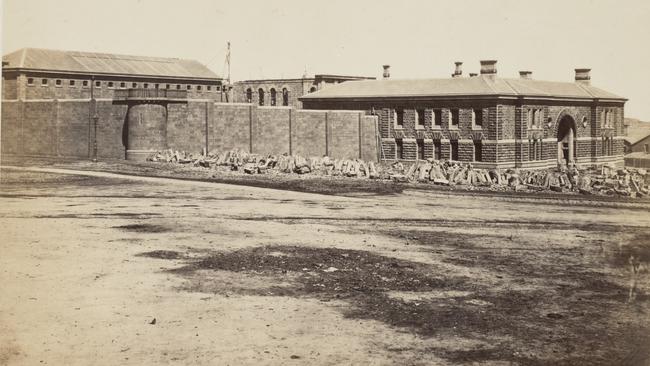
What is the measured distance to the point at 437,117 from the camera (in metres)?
53.4

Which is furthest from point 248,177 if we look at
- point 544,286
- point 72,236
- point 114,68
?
point 114,68

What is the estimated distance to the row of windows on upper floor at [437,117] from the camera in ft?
168

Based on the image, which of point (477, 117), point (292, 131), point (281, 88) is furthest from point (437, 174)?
point (281, 88)

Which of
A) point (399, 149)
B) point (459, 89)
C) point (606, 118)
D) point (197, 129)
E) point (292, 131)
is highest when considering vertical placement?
point (459, 89)

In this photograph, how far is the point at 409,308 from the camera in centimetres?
1217

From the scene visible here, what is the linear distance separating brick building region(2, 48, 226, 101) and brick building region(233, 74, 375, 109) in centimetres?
260

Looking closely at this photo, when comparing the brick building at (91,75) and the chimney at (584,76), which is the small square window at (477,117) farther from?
the brick building at (91,75)

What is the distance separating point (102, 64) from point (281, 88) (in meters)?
17.5

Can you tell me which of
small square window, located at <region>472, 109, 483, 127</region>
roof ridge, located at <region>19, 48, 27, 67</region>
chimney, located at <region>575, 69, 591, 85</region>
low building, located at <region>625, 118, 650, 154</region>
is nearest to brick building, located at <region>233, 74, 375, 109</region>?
small square window, located at <region>472, 109, 483, 127</region>

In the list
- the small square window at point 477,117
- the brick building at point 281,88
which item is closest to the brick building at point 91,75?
the brick building at point 281,88

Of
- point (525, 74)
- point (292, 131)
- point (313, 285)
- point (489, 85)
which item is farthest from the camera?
point (525, 74)

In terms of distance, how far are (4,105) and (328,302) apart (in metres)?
44.3

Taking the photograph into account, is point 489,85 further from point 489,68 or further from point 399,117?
point 399,117

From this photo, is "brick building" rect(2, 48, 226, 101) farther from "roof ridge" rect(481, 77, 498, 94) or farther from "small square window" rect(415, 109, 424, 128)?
"roof ridge" rect(481, 77, 498, 94)
